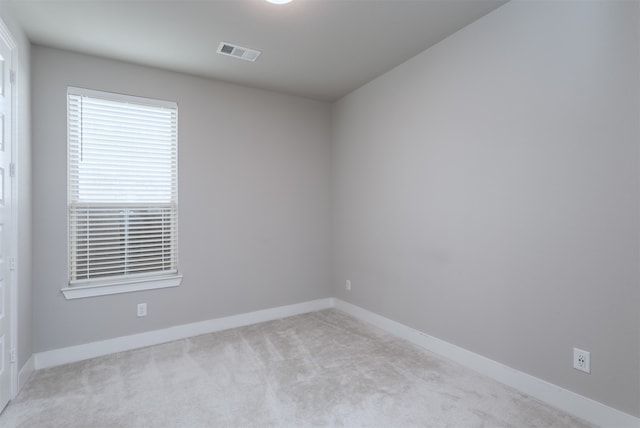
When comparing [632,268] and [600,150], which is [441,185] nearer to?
[600,150]

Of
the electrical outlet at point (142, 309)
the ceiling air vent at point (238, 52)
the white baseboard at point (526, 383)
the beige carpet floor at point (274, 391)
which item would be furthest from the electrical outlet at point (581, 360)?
the electrical outlet at point (142, 309)

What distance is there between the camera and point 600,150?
191 centimetres

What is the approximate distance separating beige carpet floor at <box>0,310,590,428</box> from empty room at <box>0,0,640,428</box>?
2 cm

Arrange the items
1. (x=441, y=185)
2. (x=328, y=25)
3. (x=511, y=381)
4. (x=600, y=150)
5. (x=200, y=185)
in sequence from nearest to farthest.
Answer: (x=600, y=150)
(x=511, y=381)
(x=328, y=25)
(x=441, y=185)
(x=200, y=185)

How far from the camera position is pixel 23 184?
2.51 meters

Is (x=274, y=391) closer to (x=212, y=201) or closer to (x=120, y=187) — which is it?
(x=212, y=201)

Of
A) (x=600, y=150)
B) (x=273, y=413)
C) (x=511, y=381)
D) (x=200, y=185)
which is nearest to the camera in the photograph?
(x=600, y=150)

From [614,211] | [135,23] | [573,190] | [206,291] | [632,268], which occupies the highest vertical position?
[135,23]

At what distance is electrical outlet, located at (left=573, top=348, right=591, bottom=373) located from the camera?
6.46 feet

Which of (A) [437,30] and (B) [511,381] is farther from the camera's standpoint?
(A) [437,30]

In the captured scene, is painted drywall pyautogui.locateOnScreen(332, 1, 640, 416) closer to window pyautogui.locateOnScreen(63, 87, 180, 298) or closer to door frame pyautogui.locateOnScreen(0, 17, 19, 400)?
window pyautogui.locateOnScreen(63, 87, 180, 298)

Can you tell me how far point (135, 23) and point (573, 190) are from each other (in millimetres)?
3217

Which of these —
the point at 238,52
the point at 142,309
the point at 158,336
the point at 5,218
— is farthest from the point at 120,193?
the point at 238,52

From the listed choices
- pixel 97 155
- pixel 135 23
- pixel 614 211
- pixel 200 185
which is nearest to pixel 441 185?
pixel 614 211
